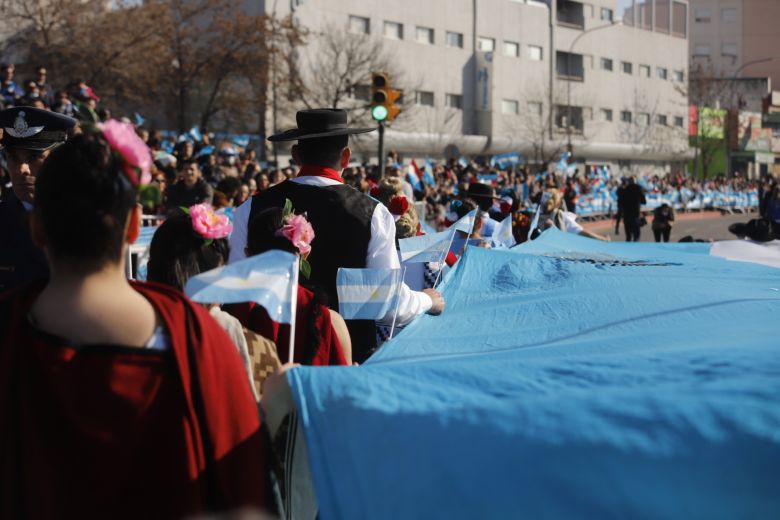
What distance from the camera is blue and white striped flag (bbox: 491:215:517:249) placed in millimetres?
10008

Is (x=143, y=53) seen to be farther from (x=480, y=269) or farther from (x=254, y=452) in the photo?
(x=254, y=452)

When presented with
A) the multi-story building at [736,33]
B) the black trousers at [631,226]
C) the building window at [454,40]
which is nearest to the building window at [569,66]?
the building window at [454,40]

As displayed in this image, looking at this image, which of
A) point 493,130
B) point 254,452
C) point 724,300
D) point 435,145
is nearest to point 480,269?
point 724,300

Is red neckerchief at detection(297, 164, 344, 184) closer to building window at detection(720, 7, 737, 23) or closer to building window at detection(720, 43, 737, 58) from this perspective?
building window at detection(720, 43, 737, 58)

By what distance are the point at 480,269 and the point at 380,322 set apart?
2.17 metres

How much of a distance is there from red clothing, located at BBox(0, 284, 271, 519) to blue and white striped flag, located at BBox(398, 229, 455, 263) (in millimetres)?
Result: 4019

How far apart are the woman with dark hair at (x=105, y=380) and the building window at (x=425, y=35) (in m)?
47.8

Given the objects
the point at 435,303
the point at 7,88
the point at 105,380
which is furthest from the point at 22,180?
the point at 7,88

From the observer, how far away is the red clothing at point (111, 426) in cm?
217

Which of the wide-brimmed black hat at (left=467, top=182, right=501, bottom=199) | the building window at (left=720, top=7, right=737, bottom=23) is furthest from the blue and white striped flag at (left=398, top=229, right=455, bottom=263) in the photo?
the building window at (left=720, top=7, right=737, bottom=23)

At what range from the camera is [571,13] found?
59625 mm

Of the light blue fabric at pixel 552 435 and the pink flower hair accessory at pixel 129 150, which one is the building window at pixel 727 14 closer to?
the light blue fabric at pixel 552 435

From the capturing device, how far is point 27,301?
7.54 ft

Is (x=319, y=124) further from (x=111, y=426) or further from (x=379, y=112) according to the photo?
(x=379, y=112)
